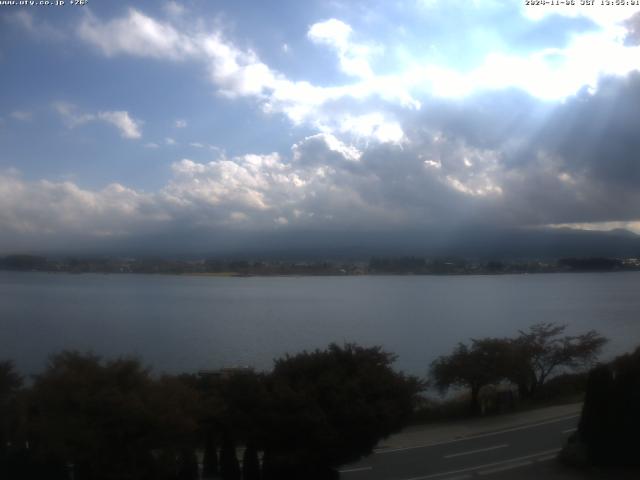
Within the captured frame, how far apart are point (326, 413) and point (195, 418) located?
2.25 metres

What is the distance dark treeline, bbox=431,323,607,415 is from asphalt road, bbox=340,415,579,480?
4423 mm

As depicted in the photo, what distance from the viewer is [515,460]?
45.1 feet

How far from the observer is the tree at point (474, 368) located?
21719 mm

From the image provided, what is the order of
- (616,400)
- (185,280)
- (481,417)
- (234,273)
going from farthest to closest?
(185,280) < (234,273) < (481,417) < (616,400)

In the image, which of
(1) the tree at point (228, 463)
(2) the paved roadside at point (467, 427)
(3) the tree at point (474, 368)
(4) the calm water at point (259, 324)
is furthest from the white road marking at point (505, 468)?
(4) the calm water at point (259, 324)

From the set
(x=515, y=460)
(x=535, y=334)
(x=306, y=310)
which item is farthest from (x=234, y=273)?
(x=515, y=460)

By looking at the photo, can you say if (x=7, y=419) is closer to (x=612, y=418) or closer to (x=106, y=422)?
(x=106, y=422)

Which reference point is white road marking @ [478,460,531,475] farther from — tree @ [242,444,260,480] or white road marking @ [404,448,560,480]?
tree @ [242,444,260,480]

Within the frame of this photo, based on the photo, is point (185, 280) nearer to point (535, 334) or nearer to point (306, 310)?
point (306, 310)

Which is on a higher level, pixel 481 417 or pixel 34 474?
pixel 34 474

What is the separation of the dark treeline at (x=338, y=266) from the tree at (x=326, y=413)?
59339 millimetres

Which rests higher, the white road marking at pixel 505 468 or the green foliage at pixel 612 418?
the green foliage at pixel 612 418

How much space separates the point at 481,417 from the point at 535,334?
937 cm

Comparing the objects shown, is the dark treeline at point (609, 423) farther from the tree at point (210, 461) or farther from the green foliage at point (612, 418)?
the tree at point (210, 461)
